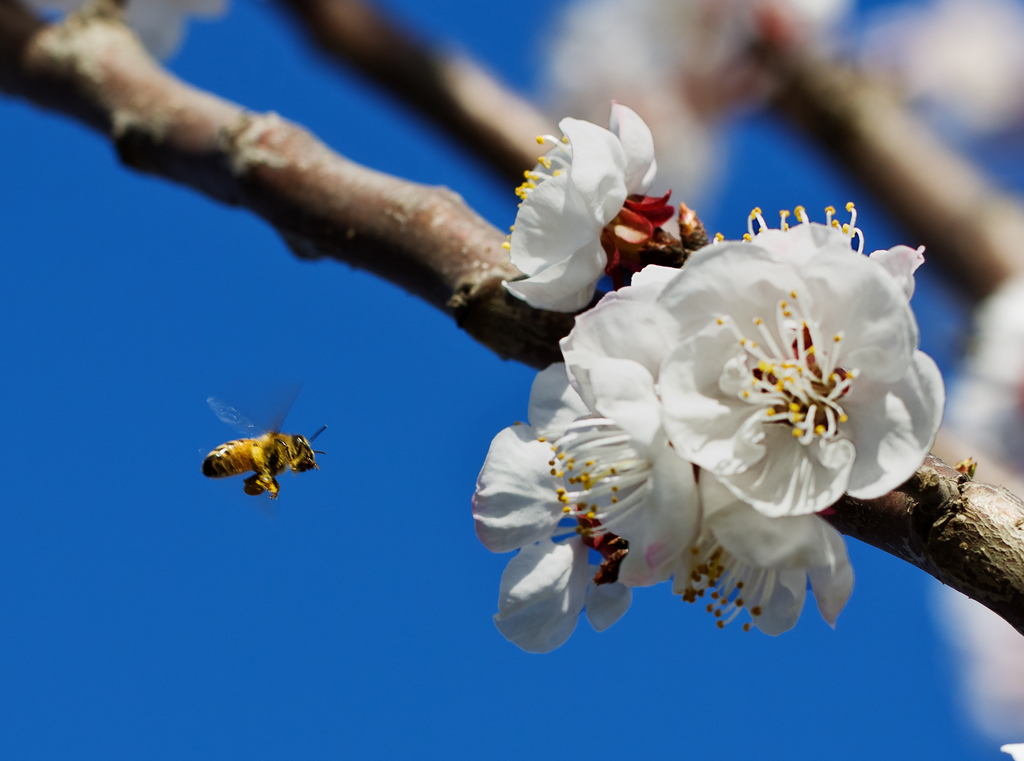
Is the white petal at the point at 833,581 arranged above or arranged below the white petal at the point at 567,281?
below

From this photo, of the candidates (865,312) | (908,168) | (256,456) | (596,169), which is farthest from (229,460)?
(908,168)

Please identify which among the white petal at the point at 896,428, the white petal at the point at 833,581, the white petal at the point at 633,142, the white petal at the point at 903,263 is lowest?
the white petal at the point at 833,581

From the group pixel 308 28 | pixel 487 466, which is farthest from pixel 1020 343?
pixel 308 28

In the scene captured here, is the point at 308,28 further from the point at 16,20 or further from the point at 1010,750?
the point at 1010,750

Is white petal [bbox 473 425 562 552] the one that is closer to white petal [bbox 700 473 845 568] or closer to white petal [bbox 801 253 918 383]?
white petal [bbox 700 473 845 568]

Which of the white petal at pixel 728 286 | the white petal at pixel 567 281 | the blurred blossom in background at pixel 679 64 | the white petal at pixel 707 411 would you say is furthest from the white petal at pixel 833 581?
the blurred blossom in background at pixel 679 64

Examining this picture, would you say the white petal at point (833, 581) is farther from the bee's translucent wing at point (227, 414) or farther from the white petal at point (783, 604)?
the bee's translucent wing at point (227, 414)

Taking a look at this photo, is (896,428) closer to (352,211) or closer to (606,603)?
(606,603)
